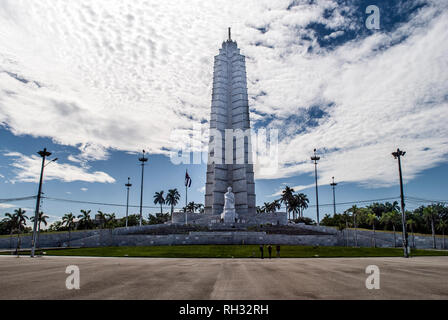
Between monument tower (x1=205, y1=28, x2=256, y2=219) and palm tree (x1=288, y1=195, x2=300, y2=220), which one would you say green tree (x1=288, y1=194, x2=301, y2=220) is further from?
monument tower (x1=205, y1=28, x2=256, y2=219)

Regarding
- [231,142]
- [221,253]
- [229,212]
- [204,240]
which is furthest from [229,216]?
[221,253]

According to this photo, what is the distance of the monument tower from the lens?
7106 centimetres

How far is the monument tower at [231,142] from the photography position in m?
71.1

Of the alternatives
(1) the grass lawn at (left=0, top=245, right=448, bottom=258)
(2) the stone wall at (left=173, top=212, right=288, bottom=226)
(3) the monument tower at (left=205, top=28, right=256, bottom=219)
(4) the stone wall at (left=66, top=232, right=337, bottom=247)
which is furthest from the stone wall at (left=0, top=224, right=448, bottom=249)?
(3) the monument tower at (left=205, top=28, right=256, bottom=219)

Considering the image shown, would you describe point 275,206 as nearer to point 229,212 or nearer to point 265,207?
point 265,207

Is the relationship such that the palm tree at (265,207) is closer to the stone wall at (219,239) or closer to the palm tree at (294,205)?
the palm tree at (294,205)

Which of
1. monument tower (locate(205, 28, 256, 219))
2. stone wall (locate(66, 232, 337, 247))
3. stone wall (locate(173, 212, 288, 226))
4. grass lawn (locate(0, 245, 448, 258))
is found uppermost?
monument tower (locate(205, 28, 256, 219))

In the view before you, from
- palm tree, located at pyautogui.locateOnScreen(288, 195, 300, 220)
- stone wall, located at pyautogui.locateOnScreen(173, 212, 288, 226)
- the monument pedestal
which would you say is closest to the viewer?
the monument pedestal

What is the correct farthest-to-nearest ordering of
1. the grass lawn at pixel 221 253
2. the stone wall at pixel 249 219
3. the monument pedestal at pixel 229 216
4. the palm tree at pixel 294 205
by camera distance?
the palm tree at pixel 294 205
the stone wall at pixel 249 219
the monument pedestal at pixel 229 216
the grass lawn at pixel 221 253

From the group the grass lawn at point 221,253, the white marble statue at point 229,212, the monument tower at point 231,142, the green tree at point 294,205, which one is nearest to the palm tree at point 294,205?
the green tree at point 294,205

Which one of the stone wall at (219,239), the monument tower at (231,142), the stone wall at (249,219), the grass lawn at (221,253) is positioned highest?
the monument tower at (231,142)
